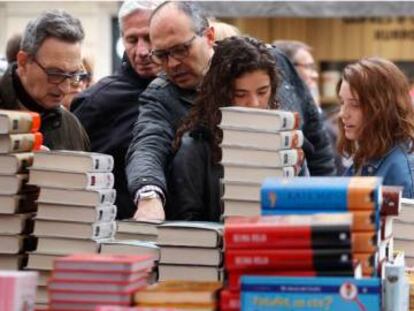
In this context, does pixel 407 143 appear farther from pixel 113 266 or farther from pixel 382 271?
pixel 113 266

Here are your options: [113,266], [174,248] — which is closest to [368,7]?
[174,248]

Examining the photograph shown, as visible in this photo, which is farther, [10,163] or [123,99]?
[123,99]

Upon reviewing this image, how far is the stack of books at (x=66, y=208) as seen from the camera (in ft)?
14.7

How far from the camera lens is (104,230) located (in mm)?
4539

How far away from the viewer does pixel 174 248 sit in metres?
4.41

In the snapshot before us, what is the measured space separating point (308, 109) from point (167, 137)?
1.47m

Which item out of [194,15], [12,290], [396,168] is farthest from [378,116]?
[12,290]

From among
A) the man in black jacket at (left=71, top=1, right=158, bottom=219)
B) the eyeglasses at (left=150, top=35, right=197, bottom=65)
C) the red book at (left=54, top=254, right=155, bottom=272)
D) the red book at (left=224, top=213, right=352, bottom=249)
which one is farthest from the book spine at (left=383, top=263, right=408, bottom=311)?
the man in black jacket at (left=71, top=1, right=158, bottom=219)

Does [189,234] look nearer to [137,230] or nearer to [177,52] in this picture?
[137,230]

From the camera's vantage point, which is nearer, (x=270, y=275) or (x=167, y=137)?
(x=270, y=275)

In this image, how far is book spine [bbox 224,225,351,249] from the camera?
3.69 m

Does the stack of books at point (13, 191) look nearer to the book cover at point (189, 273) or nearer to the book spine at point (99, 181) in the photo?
the book spine at point (99, 181)

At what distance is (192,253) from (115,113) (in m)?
2.04

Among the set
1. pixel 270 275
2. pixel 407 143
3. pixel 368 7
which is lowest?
pixel 270 275
